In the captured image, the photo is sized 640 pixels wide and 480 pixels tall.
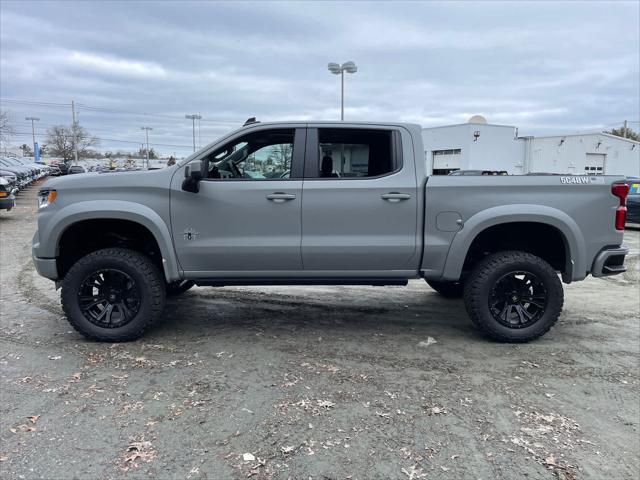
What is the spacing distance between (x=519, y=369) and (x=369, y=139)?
2497 millimetres

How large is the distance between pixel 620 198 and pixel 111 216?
4728 mm

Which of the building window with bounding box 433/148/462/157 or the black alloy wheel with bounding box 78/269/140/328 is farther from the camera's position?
the building window with bounding box 433/148/462/157

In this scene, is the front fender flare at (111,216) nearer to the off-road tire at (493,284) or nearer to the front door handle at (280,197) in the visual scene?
the front door handle at (280,197)

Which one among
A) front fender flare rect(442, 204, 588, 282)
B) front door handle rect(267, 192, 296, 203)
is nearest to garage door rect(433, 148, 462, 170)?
front fender flare rect(442, 204, 588, 282)

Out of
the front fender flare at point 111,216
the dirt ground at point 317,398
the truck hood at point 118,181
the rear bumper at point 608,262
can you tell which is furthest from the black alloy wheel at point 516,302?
the truck hood at point 118,181

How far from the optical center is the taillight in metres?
4.64

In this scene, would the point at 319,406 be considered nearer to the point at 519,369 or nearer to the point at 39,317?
the point at 519,369

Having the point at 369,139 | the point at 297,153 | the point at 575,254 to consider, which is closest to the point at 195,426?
the point at 297,153

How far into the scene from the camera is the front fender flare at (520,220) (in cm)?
458

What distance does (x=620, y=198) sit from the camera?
468cm

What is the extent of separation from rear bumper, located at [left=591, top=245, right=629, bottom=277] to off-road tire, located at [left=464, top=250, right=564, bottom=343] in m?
0.39

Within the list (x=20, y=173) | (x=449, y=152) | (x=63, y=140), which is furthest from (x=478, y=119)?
(x=63, y=140)

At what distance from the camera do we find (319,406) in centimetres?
349

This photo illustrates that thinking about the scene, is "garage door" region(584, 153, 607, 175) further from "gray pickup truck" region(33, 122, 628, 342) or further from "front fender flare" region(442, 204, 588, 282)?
"front fender flare" region(442, 204, 588, 282)
